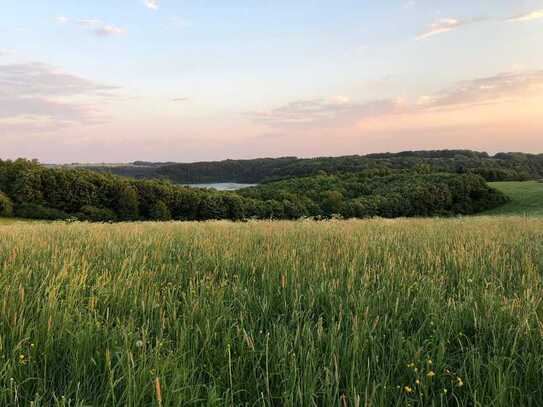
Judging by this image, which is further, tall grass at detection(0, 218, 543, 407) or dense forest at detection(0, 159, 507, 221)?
dense forest at detection(0, 159, 507, 221)

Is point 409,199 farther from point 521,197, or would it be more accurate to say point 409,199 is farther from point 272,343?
point 272,343

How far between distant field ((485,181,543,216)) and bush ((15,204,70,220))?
67.7 metres

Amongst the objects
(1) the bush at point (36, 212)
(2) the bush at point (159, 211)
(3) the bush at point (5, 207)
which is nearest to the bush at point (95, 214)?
(1) the bush at point (36, 212)

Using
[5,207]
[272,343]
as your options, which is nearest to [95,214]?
[5,207]

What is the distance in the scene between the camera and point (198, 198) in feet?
250

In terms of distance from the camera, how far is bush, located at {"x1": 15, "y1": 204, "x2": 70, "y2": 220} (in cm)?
5894

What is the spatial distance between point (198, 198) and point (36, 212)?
2725 centimetres

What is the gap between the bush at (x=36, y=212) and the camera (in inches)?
2320

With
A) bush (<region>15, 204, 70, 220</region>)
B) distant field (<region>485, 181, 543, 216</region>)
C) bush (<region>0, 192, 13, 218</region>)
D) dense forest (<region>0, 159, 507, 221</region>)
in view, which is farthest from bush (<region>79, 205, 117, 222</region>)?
distant field (<region>485, 181, 543, 216</region>)

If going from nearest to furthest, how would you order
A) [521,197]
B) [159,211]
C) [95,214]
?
[95,214] < [159,211] < [521,197]

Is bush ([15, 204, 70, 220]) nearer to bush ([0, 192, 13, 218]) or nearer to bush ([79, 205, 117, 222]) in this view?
bush ([0, 192, 13, 218])

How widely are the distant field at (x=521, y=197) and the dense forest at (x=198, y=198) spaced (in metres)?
2.92

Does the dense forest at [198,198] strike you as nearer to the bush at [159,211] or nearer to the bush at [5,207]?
the bush at [159,211]

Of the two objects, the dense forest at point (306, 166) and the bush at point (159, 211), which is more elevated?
the dense forest at point (306, 166)
